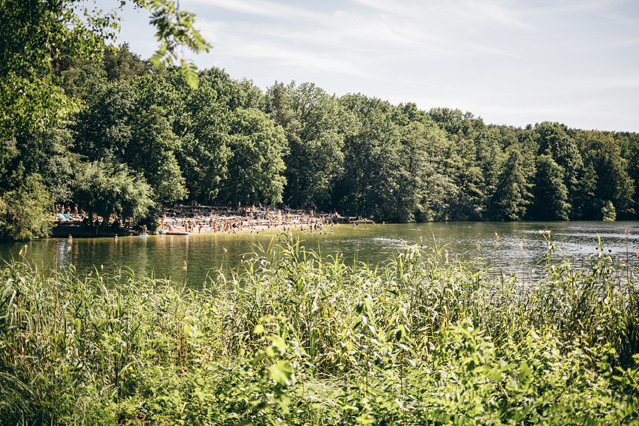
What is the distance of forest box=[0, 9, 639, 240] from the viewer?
3556 cm

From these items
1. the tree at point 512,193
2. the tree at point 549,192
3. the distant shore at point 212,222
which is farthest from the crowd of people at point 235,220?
the tree at point 549,192

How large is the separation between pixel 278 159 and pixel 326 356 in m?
51.6

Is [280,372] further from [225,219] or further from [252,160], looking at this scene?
[252,160]

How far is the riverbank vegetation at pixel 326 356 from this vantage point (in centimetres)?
360

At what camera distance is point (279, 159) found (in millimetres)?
57000

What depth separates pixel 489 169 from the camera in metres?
81.3

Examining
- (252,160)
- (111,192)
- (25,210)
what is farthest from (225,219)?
(25,210)

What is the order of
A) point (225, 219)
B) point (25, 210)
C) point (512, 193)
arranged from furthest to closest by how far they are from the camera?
point (512, 193), point (225, 219), point (25, 210)

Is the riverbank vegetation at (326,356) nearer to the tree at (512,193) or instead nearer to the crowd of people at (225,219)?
the crowd of people at (225,219)

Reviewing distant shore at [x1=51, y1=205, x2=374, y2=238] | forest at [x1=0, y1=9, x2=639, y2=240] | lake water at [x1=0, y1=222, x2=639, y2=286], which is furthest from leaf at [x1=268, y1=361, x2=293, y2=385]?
distant shore at [x1=51, y1=205, x2=374, y2=238]

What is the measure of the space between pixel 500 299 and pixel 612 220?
3183 inches

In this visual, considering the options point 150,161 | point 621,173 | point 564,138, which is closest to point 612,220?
point 621,173

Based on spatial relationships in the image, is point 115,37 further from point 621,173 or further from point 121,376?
point 621,173

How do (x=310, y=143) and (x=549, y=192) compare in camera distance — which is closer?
(x=310, y=143)
